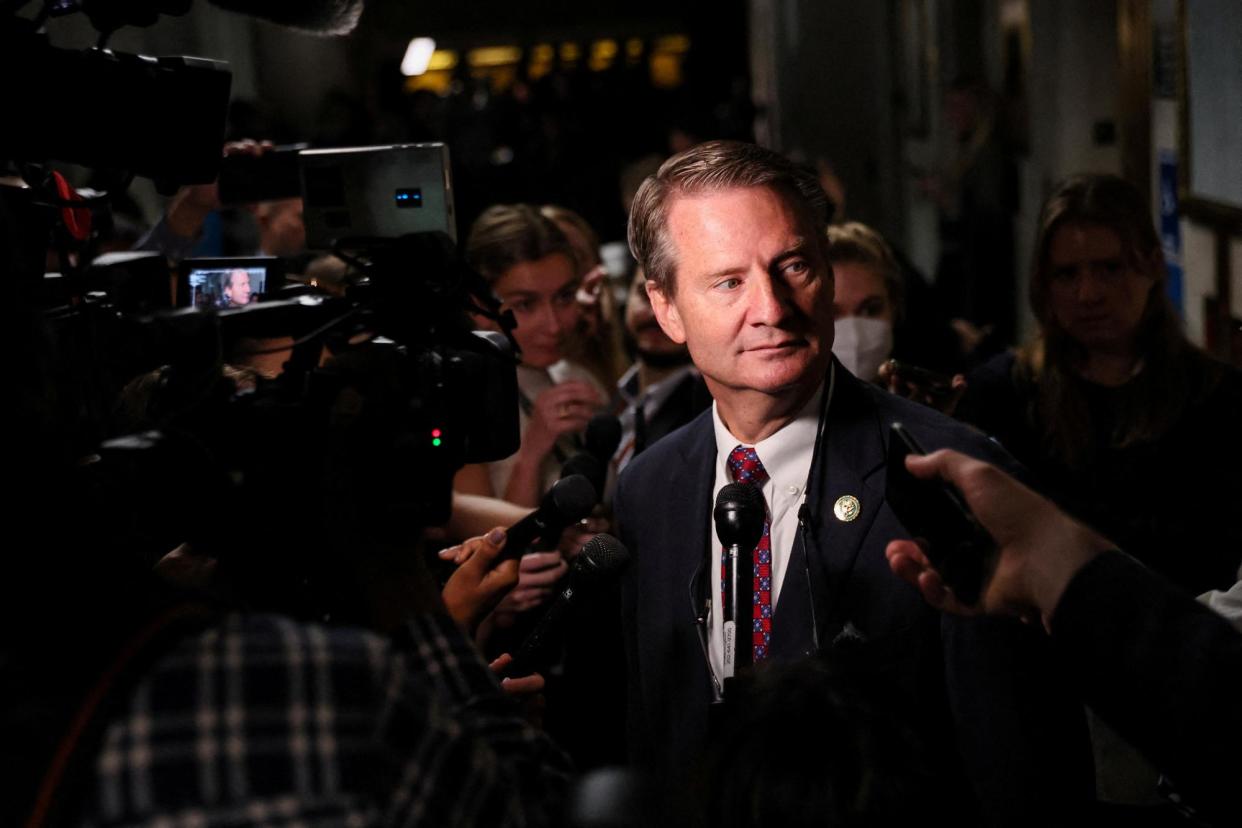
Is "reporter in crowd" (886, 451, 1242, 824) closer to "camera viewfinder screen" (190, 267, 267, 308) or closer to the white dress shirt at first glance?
the white dress shirt

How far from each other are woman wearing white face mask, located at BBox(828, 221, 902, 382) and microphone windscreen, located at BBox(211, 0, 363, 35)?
1.55m

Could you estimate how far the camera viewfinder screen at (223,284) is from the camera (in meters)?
2.31

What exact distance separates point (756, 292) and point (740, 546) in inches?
15.5

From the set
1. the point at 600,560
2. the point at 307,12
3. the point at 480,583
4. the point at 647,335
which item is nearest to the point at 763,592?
the point at 600,560

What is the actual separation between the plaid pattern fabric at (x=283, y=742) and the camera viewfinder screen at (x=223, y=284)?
1476mm

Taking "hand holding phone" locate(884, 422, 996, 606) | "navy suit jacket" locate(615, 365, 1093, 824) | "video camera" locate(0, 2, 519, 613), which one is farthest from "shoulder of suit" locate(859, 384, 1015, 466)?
"video camera" locate(0, 2, 519, 613)

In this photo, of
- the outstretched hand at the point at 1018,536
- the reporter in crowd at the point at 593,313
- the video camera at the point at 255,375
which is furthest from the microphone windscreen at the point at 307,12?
the reporter in crowd at the point at 593,313

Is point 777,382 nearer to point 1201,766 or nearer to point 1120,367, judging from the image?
point 1201,766

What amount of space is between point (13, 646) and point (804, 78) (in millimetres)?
11802

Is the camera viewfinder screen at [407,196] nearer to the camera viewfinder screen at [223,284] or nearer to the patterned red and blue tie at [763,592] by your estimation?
the camera viewfinder screen at [223,284]

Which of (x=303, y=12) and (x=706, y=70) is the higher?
(x=706, y=70)

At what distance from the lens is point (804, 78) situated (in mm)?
12070

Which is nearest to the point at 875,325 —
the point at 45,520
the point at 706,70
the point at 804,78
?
the point at 45,520

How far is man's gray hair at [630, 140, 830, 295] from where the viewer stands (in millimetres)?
1807
